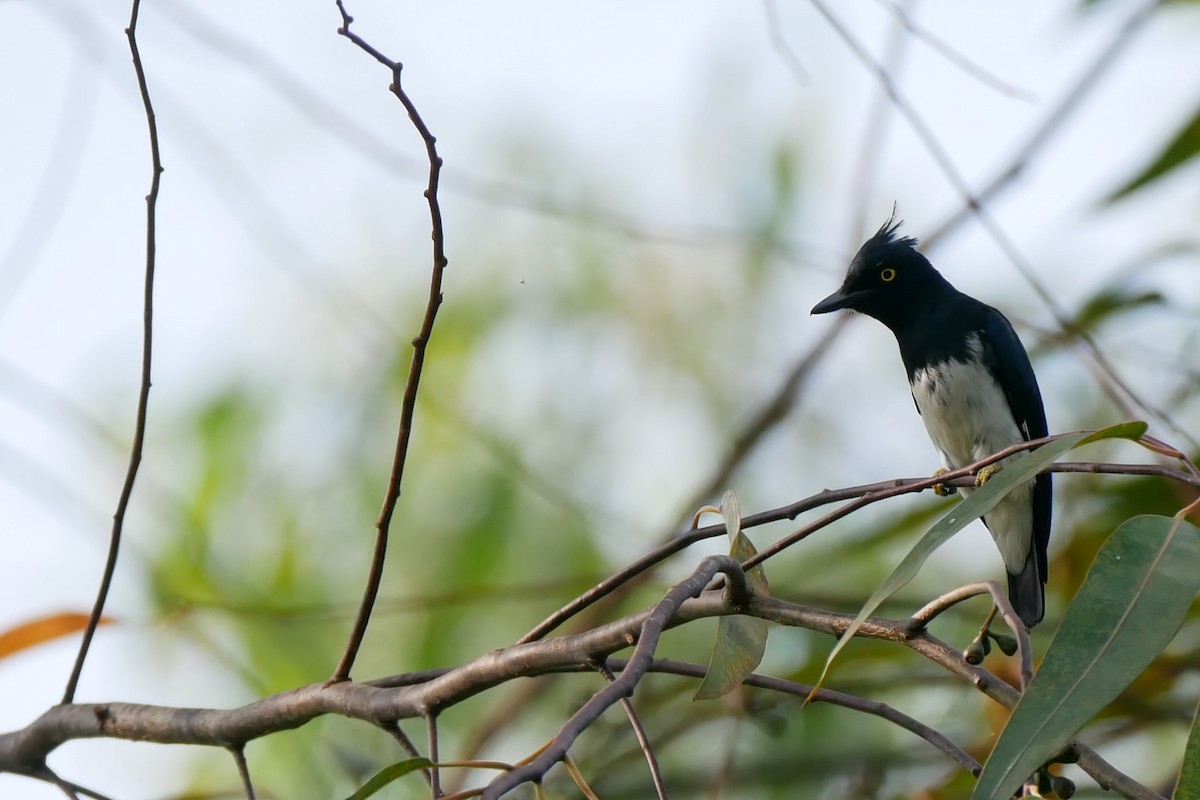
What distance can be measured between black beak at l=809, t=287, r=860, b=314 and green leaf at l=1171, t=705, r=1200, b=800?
245 cm

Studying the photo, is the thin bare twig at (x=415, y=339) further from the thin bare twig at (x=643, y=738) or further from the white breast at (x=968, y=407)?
the white breast at (x=968, y=407)

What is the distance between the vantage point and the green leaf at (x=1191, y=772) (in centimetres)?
122

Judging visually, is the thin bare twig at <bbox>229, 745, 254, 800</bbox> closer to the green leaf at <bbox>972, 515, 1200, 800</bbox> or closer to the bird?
the green leaf at <bbox>972, 515, 1200, 800</bbox>

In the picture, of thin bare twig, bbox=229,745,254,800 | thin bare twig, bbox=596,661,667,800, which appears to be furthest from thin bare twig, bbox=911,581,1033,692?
thin bare twig, bbox=229,745,254,800

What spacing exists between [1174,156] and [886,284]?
87cm

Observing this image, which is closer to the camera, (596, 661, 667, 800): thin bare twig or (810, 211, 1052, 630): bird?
(596, 661, 667, 800): thin bare twig

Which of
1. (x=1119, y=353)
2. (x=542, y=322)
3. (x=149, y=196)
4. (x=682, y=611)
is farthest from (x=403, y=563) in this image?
(x=682, y=611)

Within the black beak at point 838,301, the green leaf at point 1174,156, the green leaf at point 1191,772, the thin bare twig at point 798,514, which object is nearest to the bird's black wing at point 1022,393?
the black beak at point 838,301

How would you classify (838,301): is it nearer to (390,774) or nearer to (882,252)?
(882,252)

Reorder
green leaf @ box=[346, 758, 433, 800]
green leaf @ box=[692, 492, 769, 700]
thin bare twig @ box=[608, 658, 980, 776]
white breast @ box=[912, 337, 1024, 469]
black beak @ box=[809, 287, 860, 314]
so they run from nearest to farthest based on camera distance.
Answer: green leaf @ box=[346, 758, 433, 800] < thin bare twig @ box=[608, 658, 980, 776] < green leaf @ box=[692, 492, 769, 700] < white breast @ box=[912, 337, 1024, 469] < black beak @ box=[809, 287, 860, 314]

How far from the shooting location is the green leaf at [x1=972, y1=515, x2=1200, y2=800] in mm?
1243

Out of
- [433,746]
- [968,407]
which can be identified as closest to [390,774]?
[433,746]

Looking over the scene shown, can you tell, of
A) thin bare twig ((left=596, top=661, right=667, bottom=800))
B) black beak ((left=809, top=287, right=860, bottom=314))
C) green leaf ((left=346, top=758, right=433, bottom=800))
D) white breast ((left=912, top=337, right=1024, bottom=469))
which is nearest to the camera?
thin bare twig ((left=596, top=661, right=667, bottom=800))

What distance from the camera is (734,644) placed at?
1476mm
